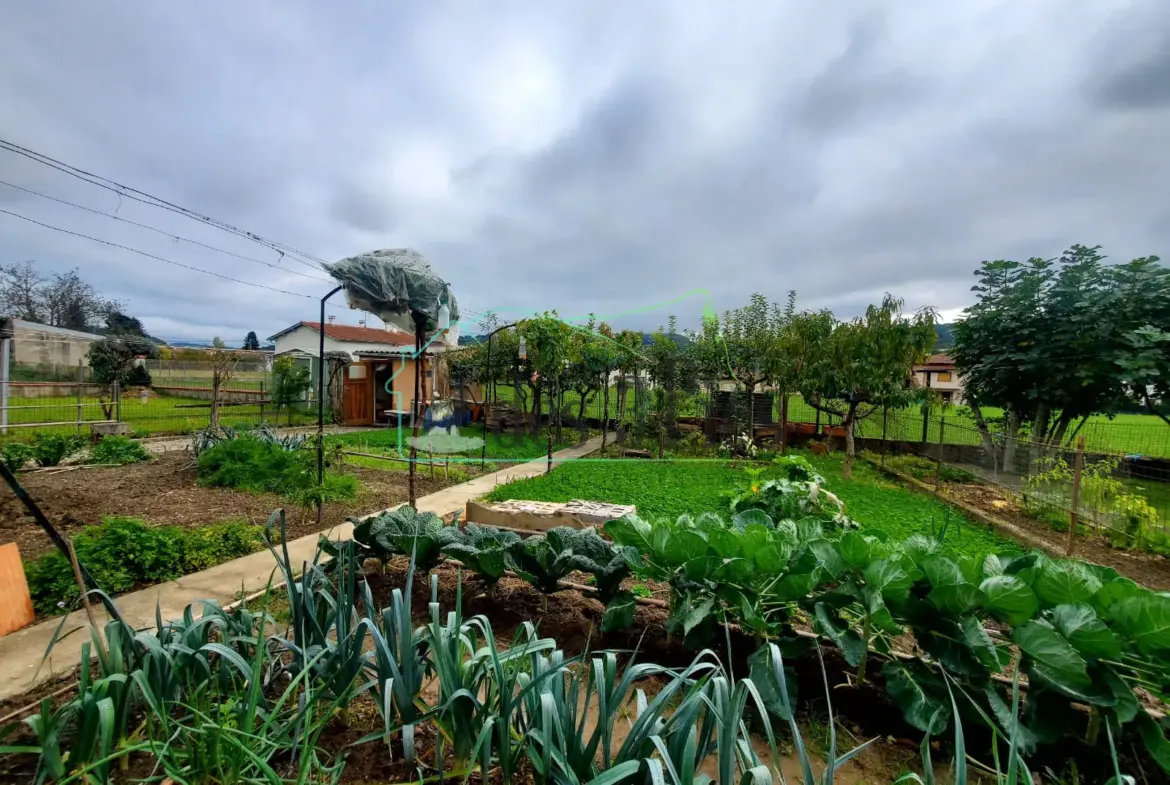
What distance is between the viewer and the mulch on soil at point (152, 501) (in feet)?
15.1

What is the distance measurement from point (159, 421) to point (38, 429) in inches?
84.7

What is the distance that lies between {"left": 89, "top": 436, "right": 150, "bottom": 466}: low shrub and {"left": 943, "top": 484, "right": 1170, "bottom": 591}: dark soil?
12.4 meters

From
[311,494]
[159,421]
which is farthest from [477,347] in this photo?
[311,494]

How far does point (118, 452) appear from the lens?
25.8 ft

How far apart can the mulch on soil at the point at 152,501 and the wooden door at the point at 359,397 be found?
7.33 metres

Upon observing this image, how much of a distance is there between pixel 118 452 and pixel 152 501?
3.61 m

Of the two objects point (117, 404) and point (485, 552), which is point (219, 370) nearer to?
point (117, 404)

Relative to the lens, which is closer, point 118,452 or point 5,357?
point 118,452

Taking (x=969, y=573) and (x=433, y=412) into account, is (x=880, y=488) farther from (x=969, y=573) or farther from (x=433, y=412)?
(x=433, y=412)

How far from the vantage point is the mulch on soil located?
15.1 ft

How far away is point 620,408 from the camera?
35.7ft

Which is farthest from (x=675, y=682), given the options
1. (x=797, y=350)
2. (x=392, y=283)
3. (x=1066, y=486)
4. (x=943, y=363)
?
(x=943, y=363)

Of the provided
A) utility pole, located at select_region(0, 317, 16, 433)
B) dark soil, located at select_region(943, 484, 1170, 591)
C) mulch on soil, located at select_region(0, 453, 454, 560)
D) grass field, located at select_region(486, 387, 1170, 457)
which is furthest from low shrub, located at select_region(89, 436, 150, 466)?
dark soil, located at select_region(943, 484, 1170, 591)

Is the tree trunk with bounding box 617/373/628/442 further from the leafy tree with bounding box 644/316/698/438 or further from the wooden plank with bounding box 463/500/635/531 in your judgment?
the wooden plank with bounding box 463/500/635/531
